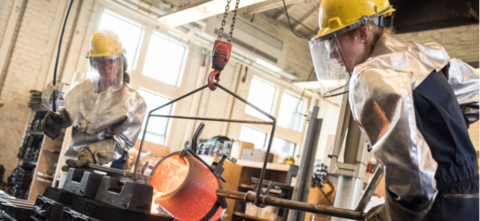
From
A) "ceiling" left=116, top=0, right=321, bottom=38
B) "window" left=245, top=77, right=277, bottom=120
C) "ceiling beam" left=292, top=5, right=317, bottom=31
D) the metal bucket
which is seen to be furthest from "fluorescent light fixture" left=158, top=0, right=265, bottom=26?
"window" left=245, top=77, right=277, bottom=120

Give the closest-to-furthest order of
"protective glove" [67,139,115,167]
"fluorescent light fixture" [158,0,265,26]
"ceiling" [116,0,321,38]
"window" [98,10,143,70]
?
"protective glove" [67,139,115,167], "fluorescent light fixture" [158,0,265,26], "window" [98,10,143,70], "ceiling" [116,0,321,38]

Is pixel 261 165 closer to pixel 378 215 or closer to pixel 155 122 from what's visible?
pixel 155 122

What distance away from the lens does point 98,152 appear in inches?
105

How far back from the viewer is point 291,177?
16.4 feet

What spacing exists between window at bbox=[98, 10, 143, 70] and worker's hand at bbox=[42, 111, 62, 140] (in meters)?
5.94

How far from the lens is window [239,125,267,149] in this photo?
442 inches

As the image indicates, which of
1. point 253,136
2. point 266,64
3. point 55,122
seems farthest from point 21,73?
point 253,136

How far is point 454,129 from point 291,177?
3956 mm

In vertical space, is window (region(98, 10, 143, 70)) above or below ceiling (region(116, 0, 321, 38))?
below

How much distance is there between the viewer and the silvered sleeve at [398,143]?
3.25ft

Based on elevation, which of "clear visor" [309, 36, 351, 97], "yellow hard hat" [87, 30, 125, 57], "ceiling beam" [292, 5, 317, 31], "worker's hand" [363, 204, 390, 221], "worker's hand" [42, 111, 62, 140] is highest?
"ceiling beam" [292, 5, 317, 31]

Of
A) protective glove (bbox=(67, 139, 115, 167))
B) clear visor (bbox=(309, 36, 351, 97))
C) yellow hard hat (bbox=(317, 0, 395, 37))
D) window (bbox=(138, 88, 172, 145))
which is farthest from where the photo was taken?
window (bbox=(138, 88, 172, 145))

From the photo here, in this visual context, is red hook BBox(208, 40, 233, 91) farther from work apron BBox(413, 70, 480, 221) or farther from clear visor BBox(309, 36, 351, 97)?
work apron BBox(413, 70, 480, 221)

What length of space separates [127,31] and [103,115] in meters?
6.64
